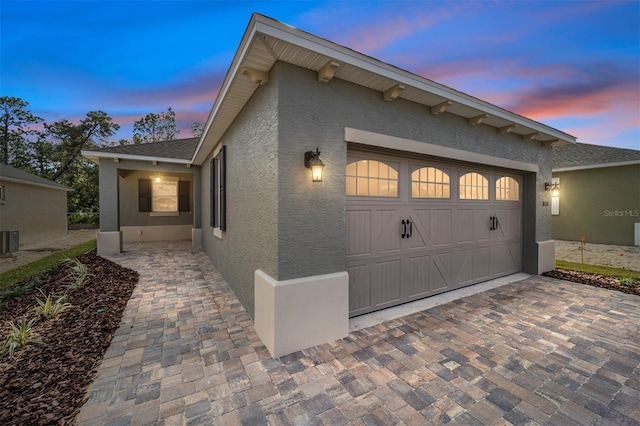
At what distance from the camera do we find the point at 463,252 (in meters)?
4.91

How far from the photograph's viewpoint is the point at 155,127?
27.5 meters

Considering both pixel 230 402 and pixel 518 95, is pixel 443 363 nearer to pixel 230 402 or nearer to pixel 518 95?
pixel 230 402

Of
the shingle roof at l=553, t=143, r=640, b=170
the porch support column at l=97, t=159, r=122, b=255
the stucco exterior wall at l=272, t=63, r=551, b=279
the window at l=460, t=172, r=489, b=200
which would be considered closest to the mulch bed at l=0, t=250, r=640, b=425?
the stucco exterior wall at l=272, t=63, r=551, b=279

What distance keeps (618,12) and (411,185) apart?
6.31 meters

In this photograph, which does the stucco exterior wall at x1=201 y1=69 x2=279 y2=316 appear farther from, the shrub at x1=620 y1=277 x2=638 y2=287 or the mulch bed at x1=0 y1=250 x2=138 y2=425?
the shrub at x1=620 y1=277 x2=638 y2=287

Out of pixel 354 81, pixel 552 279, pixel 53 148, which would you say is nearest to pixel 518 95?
pixel 552 279

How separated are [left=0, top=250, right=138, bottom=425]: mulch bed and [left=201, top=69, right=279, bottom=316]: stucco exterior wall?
1.75 meters

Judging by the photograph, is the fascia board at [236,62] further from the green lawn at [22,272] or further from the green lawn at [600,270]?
the green lawn at [600,270]

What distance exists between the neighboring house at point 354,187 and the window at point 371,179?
0.02 metres

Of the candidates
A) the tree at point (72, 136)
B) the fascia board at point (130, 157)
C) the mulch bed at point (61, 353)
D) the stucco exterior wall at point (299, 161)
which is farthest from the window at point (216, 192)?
the tree at point (72, 136)

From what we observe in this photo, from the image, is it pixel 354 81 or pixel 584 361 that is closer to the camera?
pixel 584 361

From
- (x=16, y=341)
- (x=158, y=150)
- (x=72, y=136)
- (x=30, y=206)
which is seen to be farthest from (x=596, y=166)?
(x=72, y=136)

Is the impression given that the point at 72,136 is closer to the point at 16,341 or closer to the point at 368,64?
the point at 16,341

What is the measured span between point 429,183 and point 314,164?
8.40ft
